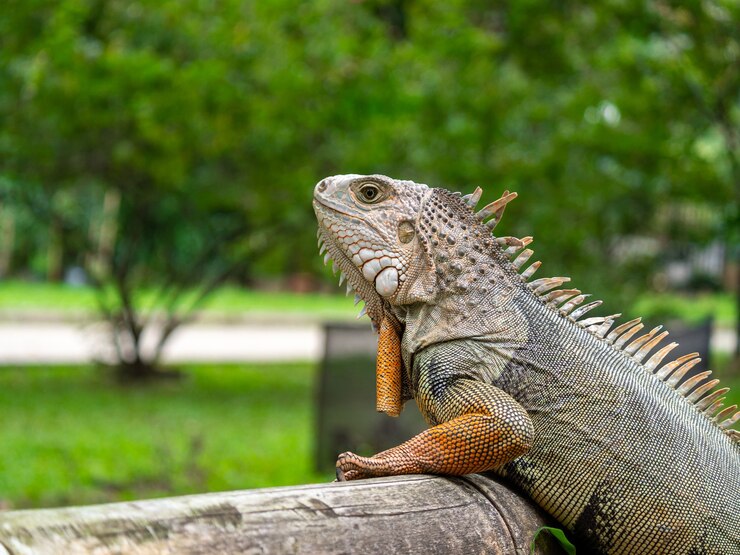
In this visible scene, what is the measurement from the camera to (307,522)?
2.03 m

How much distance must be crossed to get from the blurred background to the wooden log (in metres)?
4.85

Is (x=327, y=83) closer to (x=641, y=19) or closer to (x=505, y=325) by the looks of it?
(x=641, y=19)

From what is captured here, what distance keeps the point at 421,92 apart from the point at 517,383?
24.4ft

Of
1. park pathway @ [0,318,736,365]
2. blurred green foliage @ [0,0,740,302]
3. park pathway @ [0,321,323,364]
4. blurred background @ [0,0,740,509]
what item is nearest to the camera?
blurred background @ [0,0,740,509]

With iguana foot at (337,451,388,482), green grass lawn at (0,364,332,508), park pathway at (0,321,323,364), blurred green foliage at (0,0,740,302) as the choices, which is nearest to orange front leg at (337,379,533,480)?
iguana foot at (337,451,388,482)

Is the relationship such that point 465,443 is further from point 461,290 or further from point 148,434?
point 148,434

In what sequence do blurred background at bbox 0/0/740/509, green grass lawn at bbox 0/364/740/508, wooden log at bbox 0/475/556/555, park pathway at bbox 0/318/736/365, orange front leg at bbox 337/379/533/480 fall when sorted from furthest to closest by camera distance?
1. park pathway at bbox 0/318/736/365
2. blurred background at bbox 0/0/740/509
3. green grass lawn at bbox 0/364/740/508
4. orange front leg at bbox 337/379/533/480
5. wooden log at bbox 0/475/556/555

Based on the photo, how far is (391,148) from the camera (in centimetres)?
1062

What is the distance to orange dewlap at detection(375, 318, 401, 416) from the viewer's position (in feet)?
8.56

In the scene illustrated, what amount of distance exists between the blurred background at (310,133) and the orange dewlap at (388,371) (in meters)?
4.70

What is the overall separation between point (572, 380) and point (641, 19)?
747 centimetres

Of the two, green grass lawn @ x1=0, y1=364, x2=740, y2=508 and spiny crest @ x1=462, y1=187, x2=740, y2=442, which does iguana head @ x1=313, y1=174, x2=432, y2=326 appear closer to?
spiny crest @ x1=462, y1=187, x2=740, y2=442

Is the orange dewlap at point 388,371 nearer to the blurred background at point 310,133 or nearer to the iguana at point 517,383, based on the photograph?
the iguana at point 517,383

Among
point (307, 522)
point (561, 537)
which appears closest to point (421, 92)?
point (561, 537)
